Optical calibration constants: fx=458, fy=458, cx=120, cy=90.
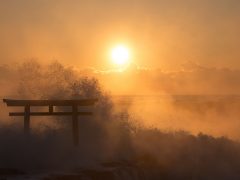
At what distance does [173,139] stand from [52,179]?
10134 mm

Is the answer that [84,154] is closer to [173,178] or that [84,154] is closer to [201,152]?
[173,178]

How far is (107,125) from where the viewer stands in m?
23.4

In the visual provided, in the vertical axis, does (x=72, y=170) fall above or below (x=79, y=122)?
below

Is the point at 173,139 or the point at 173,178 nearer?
the point at 173,178

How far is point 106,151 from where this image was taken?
20.9 m

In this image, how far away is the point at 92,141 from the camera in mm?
21859

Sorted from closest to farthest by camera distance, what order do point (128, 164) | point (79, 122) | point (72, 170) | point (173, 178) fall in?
point (72, 170) < point (128, 164) < point (173, 178) < point (79, 122)

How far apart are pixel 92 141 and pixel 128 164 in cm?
336

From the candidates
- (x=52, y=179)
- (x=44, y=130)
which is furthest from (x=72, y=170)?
(x=44, y=130)

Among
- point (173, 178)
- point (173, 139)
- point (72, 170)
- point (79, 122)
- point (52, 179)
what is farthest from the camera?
point (173, 139)

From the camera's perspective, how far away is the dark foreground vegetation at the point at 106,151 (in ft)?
58.6

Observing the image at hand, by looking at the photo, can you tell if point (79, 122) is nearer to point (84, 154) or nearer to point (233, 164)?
point (84, 154)

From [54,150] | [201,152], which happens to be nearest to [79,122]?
[54,150]

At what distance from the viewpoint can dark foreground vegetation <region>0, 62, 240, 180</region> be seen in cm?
1788
